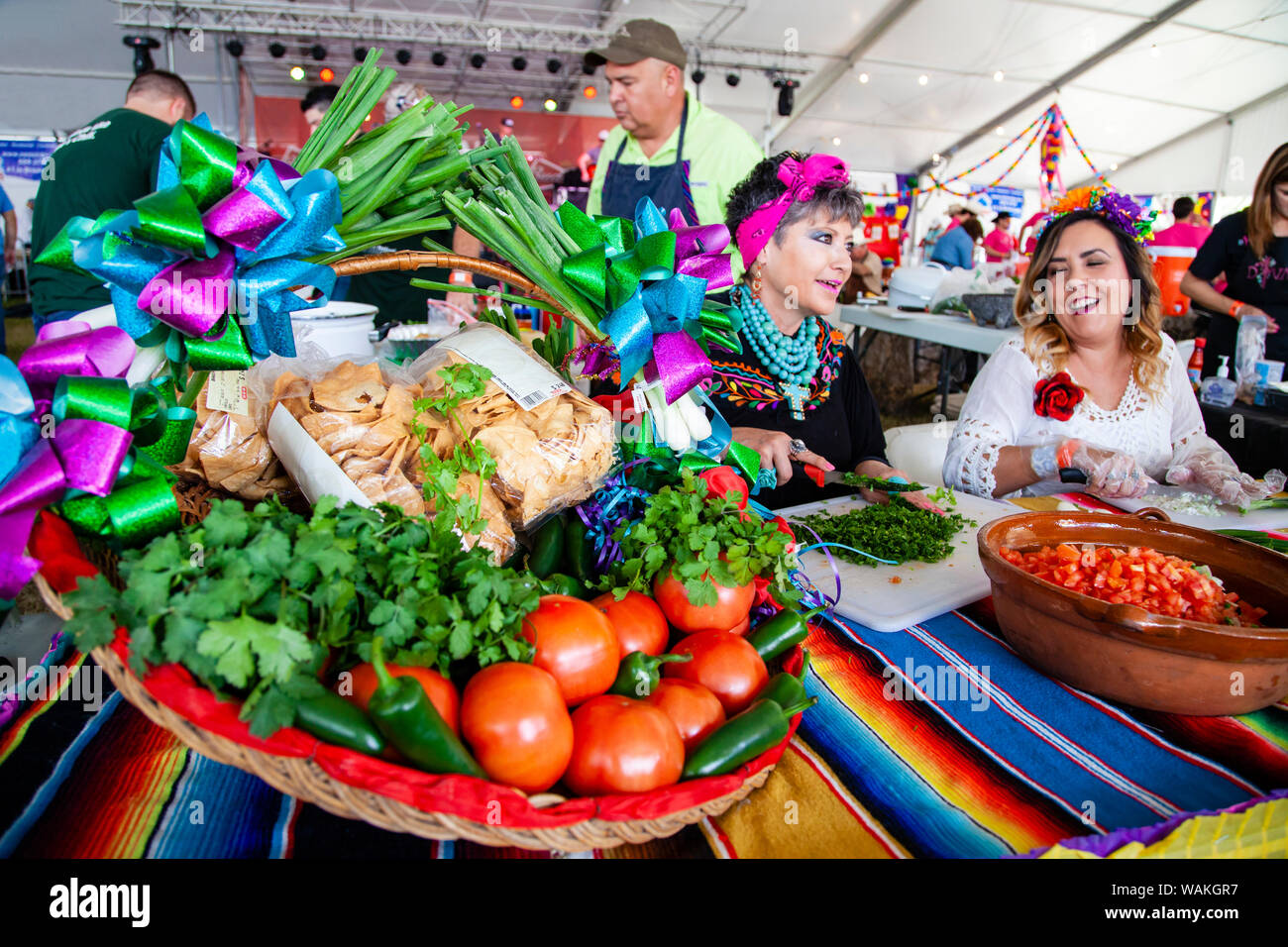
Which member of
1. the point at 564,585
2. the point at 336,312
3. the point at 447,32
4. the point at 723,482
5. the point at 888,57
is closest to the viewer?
the point at 564,585

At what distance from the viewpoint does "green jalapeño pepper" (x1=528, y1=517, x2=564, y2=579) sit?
3.76ft

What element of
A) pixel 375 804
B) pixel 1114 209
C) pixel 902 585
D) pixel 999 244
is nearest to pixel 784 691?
pixel 375 804

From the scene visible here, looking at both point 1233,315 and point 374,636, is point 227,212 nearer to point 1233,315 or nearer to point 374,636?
point 374,636

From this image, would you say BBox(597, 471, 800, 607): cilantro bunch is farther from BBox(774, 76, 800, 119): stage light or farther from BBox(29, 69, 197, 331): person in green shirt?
BBox(774, 76, 800, 119): stage light

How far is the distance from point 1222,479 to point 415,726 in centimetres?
240

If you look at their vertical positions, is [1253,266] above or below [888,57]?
below

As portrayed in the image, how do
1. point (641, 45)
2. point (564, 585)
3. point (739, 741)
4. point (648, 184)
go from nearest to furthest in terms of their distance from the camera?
point (739, 741) → point (564, 585) → point (641, 45) → point (648, 184)

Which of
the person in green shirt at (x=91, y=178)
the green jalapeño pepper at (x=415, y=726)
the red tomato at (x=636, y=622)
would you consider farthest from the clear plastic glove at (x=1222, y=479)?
the person in green shirt at (x=91, y=178)

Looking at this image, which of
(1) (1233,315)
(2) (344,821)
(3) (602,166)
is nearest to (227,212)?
(2) (344,821)

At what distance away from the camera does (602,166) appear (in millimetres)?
3830

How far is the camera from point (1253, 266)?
3.98 meters

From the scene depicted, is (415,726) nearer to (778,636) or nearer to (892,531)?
(778,636)

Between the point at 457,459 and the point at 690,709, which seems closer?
the point at 690,709

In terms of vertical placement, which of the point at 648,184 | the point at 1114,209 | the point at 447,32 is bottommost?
the point at 1114,209
